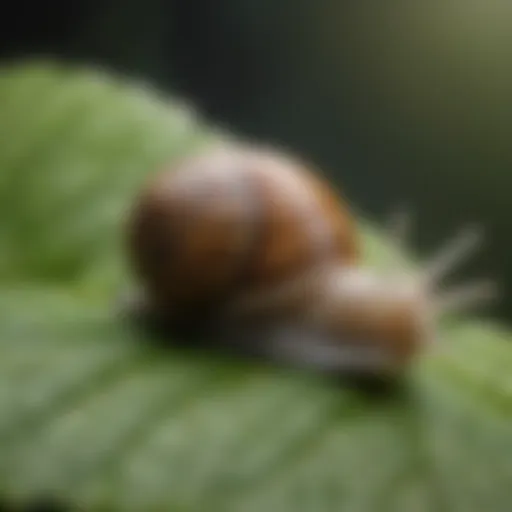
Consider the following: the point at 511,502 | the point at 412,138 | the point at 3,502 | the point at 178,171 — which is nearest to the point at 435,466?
the point at 511,502

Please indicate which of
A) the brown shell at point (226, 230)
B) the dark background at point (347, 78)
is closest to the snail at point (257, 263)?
the brown shell at point (226, 230)

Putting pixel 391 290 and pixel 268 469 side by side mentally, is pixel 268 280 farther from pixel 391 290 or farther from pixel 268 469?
pixel 268 469

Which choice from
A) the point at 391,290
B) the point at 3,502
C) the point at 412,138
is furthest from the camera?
the point at 412,138

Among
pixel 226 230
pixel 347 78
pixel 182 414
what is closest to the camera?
pixel 182 414

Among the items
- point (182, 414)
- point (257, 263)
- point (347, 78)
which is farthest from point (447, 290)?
point (347, 78)

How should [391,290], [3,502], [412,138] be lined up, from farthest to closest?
[412,138] < [391,290] < [3,502]

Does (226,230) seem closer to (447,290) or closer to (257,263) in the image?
(257,263)

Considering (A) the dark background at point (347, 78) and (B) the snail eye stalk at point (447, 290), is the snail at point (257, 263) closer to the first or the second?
(B) the snail eye stalk at point (447, 290)

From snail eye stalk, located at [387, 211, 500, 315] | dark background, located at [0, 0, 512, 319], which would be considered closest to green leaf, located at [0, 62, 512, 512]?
snail eye stalk, located at [387, 211, 500, 315]
